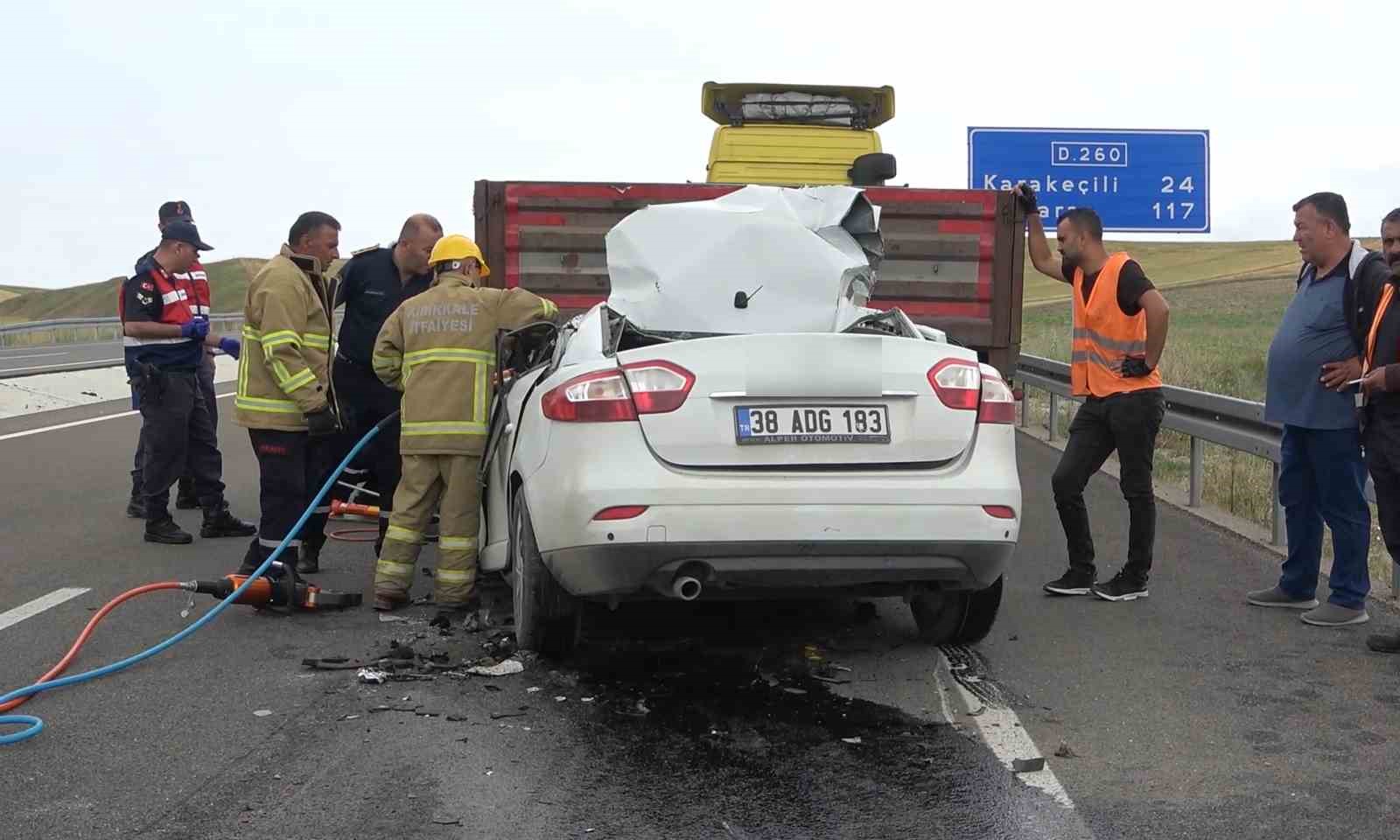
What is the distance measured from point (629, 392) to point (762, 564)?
718 mm

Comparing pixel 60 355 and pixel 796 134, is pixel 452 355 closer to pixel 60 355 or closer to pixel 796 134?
pixel 796 134

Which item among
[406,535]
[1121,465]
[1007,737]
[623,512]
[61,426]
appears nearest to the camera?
[1007,737]

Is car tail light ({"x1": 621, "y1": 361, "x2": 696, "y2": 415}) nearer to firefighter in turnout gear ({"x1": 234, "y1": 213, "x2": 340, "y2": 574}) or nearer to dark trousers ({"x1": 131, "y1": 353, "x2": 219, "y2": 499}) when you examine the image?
firefighter in turnout gear ({"x1": 234, "y1": 213, "x2": 340, "y2": 574})

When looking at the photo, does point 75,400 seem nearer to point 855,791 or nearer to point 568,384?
point 568,384

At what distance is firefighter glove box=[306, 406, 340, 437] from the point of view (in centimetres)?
752

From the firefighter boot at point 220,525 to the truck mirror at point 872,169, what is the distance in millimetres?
4903

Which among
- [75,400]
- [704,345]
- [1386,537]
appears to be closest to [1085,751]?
[704,345]

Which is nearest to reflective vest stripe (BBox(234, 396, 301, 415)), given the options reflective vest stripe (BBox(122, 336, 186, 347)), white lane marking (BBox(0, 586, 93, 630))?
white lane marking (BBox(0, 586, 93, 630))

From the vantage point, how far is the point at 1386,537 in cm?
656

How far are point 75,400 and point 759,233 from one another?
50.3 ft

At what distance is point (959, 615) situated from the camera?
6250mm

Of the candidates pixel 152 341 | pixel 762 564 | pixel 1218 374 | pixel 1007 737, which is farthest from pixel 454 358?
pixel 1218 374

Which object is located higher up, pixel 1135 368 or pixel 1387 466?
pixel 1135 368

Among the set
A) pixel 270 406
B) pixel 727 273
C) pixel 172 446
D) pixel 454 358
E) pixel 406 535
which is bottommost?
pixel 406 535
